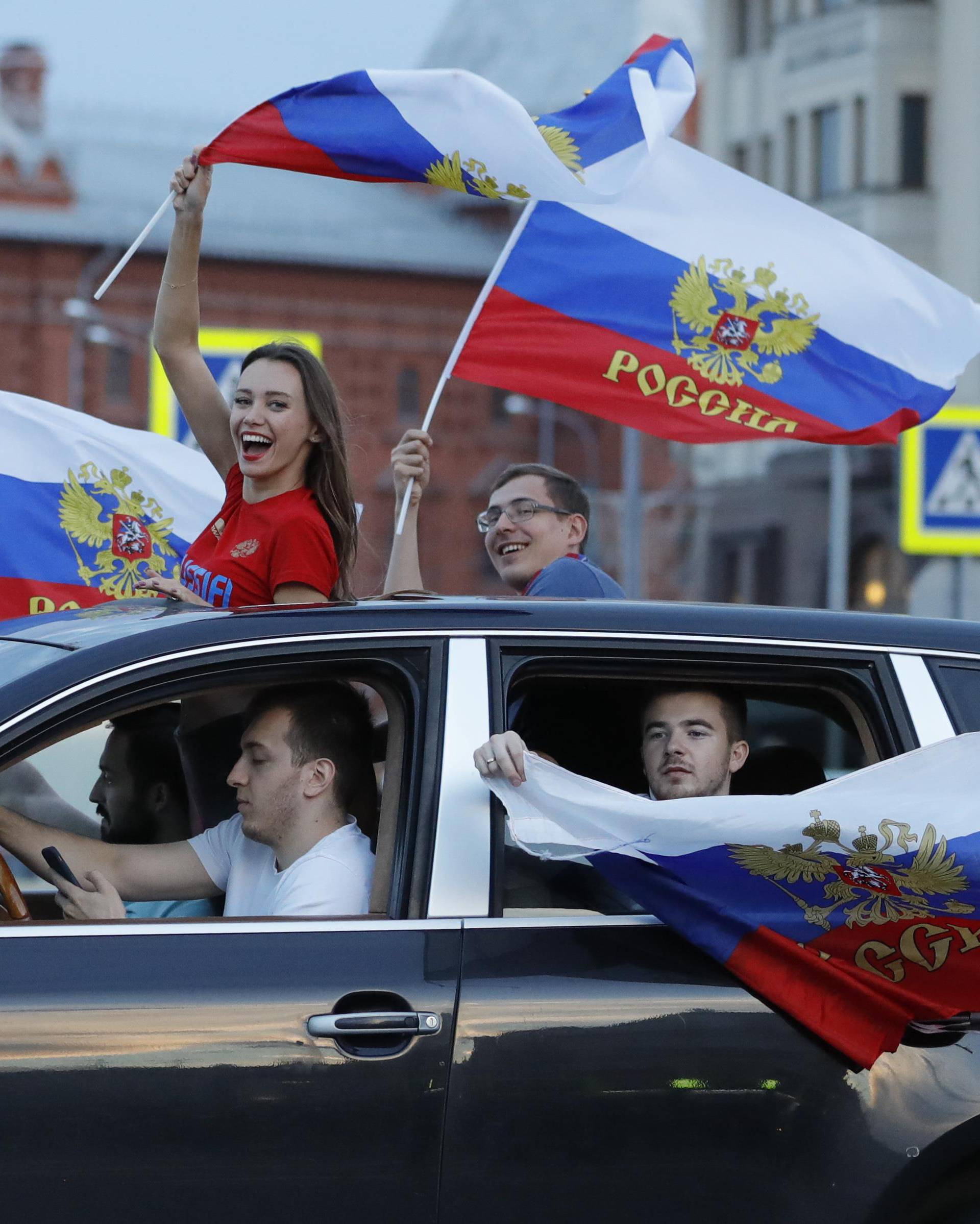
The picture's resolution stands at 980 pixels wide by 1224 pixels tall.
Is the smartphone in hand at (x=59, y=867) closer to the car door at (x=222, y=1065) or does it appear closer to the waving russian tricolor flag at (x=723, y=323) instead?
the car door at (x=222, y=1065)

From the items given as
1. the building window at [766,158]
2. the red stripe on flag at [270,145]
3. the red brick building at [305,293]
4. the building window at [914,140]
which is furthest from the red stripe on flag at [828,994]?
the red brick building at [305,293]

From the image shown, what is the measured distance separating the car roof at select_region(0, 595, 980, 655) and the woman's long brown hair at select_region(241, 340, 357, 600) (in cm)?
56

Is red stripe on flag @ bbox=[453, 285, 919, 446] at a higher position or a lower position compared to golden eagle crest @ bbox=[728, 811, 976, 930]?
higher

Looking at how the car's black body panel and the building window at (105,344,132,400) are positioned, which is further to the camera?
the building window at (105,344,132,400)

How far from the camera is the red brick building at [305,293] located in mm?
47312

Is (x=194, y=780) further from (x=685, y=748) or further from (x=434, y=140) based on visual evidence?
(x=434, y=140)

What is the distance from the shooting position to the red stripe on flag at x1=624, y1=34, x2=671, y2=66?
5.39m

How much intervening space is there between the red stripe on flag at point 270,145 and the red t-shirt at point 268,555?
1.13m

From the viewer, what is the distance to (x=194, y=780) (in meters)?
3.81

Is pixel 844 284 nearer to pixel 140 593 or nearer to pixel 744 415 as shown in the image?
pixel 744 415

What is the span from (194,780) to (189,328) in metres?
1.37

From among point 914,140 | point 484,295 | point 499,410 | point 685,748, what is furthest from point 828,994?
point 499,410

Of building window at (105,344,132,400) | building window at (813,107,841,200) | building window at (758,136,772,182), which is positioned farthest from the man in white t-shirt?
building window at (105,344,132,400)

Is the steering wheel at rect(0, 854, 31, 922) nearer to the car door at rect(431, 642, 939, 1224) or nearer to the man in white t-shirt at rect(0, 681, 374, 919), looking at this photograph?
the man in white t-shirt at rect(0, 681, 374, 919)
